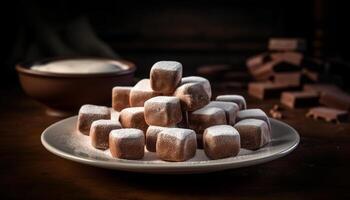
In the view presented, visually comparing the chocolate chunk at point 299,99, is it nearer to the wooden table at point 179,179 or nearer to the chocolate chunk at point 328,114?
the chocolate chunk at point 328,114

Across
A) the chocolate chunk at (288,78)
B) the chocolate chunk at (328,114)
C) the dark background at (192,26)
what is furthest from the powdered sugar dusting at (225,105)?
the dark background at (192,26)

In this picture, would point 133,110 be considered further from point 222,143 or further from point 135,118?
point 222,143

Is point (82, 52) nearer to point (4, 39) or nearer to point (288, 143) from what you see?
point (4, 39)

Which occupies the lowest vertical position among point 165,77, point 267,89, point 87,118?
point 267,89

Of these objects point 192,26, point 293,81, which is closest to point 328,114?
point 293,81

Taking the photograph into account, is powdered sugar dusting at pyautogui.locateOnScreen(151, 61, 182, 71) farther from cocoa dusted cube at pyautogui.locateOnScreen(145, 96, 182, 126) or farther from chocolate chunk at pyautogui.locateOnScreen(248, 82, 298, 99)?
chocolate chunk at pyautogui.locateOnScreen(248, 82, 298, 99)

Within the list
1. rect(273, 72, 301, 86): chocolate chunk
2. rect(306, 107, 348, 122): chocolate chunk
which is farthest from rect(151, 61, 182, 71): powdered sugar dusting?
rect(273, 72, 301, 86): chocolate chunk

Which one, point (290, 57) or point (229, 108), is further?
point (290, 57)
